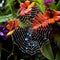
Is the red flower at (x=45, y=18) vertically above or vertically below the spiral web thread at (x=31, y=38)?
above

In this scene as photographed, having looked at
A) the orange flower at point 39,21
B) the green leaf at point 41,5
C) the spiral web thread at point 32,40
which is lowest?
the spiral web thread at point 32,40

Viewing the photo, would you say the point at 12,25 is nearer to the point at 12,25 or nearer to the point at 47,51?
the point at 12,25

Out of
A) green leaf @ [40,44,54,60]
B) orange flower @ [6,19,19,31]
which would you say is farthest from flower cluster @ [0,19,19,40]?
green leaf @ [40,44,54,60]

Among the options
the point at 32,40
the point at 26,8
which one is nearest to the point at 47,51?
the point at 32,40

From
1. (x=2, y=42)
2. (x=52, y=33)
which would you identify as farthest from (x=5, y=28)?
(x=52, y=33)

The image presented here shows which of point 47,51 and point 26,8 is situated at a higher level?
point 26,8

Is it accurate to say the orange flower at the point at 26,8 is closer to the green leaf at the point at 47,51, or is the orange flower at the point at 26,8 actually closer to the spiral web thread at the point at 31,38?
the spiral web thread at the point at 31,38

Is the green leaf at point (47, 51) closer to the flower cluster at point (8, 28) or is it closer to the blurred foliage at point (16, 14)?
the blurred foliage at point (16, 14)

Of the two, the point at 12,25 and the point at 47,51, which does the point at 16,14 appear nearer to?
the point at 12,25

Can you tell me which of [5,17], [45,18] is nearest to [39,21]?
[45,18]

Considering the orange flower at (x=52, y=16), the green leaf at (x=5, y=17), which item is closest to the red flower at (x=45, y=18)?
the orange flower at (x=52, y=16)

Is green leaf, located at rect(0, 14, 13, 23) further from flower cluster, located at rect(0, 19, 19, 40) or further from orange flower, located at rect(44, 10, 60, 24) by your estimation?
orange flower, located at rect(44, 10, 60, 24)
